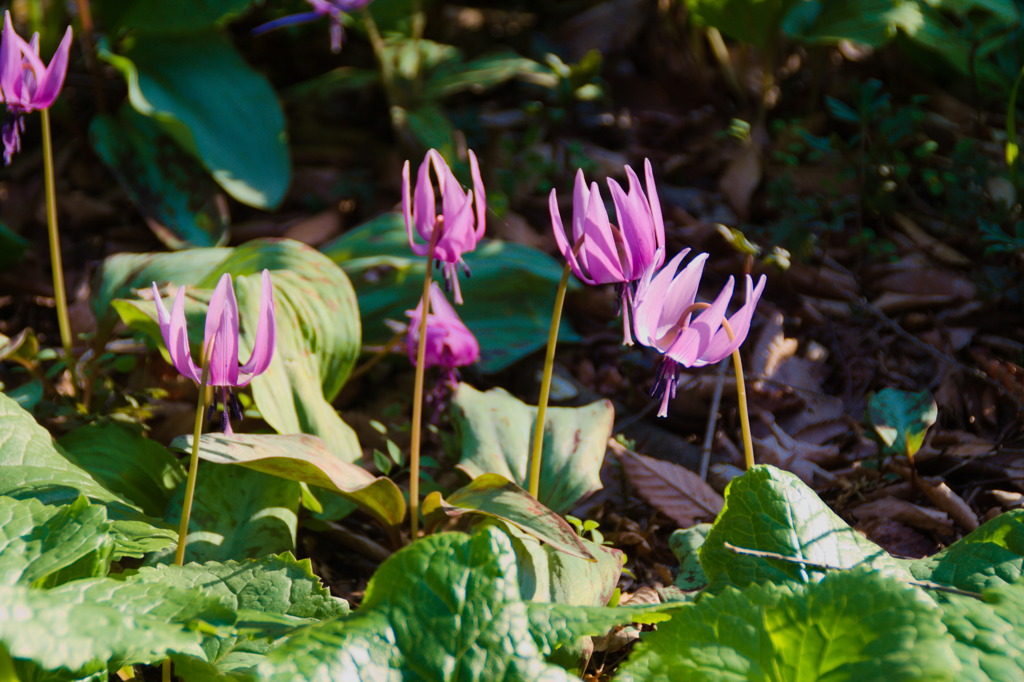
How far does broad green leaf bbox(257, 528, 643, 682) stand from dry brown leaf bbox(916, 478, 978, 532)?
1.12 metres

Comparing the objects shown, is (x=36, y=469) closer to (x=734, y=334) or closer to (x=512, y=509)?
(x=512, y=509)

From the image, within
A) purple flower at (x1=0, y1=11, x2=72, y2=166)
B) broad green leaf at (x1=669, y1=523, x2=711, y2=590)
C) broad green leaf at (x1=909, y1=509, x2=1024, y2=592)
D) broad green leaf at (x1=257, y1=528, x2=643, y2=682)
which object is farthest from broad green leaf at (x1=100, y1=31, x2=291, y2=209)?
broad green leaf at (x1=909, y1=509, x2=1024, y2=592)

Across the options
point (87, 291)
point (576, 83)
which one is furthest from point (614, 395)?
point (87, 291)

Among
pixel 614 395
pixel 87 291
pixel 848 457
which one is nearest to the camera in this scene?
pixel 848 457

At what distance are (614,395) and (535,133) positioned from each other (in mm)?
1297

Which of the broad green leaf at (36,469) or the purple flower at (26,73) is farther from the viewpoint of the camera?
the purple flower at (26,73)

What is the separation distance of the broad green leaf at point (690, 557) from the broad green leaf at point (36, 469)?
106cm

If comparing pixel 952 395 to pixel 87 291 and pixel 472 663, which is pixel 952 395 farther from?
pixel 87 291

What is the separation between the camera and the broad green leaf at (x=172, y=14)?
330cm

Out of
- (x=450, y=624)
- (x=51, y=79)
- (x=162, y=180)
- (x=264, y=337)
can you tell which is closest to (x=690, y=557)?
(x=450, y=624)

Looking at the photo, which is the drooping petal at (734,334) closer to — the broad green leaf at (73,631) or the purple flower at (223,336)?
the purple flower at (223,336)

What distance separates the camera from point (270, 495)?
186cm

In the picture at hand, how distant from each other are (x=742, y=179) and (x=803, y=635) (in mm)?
2397

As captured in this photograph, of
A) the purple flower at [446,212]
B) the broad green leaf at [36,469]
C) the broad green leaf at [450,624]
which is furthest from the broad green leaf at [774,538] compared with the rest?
the broad green leaf at [36,469]
